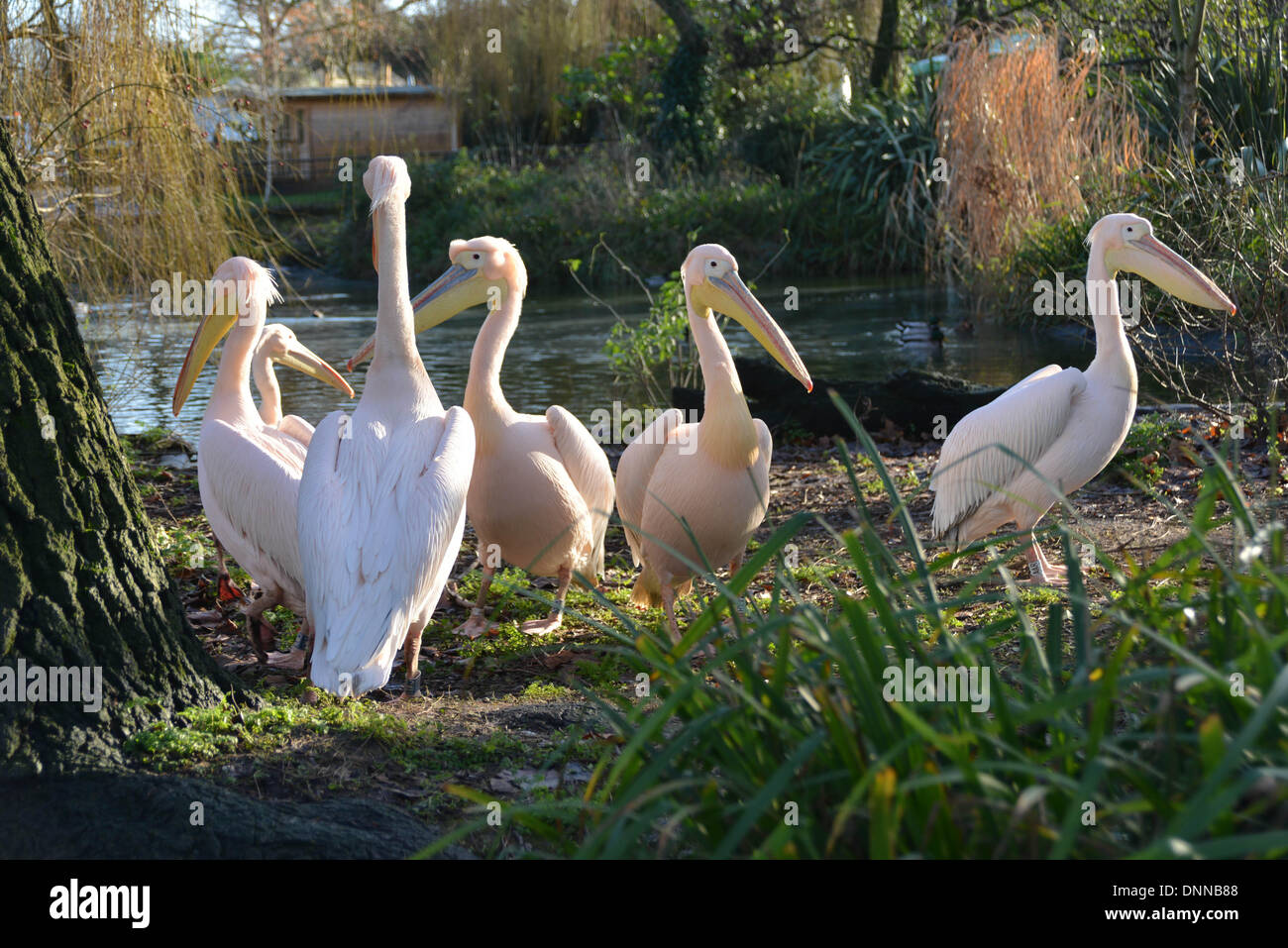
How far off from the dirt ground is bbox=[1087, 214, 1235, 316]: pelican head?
96 cm

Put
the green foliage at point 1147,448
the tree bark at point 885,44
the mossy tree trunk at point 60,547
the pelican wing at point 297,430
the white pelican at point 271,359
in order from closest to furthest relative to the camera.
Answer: the mossy tree trunk at point 60,547, the pelican wing at point 297,430, the white pelican at point 271,359, the green foliage at point 1147,448, the tree bark at point 885,44

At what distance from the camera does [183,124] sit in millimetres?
6191

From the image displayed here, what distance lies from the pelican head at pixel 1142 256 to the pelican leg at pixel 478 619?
2988 millimetres

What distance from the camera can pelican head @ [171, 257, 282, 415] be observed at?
445 cm

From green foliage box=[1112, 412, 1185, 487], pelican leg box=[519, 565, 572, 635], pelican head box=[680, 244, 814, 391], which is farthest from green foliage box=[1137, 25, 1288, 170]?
pelican leg box=[519, 565, 572, 635]

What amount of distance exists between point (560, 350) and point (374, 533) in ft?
30.2

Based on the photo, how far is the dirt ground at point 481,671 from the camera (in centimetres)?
264

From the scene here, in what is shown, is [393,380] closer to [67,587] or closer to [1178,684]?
[67,587]

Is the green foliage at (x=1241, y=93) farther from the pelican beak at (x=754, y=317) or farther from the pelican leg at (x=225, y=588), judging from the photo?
the pelican leg at (x=225, y=588)

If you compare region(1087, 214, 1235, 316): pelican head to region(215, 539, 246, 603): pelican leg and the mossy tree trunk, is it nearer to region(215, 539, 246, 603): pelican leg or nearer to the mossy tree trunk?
region(215, 539, 246, 603): pelican leg

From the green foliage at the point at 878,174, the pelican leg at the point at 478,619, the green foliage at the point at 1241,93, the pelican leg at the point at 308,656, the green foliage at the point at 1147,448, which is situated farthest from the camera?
the green foliage at the point at 878,174

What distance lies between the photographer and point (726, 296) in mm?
4391

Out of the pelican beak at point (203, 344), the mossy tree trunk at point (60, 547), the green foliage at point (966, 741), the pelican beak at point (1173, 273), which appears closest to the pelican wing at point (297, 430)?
the pelican beak at point (203, 344)
